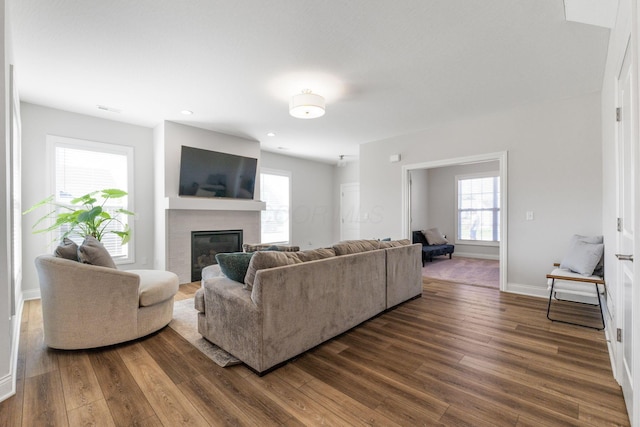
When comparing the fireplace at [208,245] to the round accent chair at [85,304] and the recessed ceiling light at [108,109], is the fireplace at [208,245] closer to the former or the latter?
the recessed ceiling light at [108,109]

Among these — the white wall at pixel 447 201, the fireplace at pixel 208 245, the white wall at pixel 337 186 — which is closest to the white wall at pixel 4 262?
the fireplace at pixel 208 245

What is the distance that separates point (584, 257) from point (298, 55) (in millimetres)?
3633

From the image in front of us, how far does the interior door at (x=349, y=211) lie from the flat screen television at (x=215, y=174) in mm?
3092

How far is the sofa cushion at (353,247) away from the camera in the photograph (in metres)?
2.72

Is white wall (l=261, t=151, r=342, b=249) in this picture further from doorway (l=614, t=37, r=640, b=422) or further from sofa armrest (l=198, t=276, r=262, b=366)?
doorway (l=614, t=37, r=640, b=422)

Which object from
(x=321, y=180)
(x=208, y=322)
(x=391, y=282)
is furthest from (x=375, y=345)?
(x=321, y=180)

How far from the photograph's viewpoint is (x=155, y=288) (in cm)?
258

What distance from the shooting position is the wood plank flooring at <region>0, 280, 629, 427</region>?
156 cm

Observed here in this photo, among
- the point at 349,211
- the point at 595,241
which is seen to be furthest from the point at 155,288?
the point at 349,211

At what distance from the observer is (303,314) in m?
2.20

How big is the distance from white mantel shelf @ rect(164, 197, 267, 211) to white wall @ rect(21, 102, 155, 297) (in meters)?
0.71

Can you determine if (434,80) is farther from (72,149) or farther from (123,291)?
(72,149)

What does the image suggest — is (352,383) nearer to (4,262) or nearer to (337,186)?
(4,262)

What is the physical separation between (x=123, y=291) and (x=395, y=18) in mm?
3086
